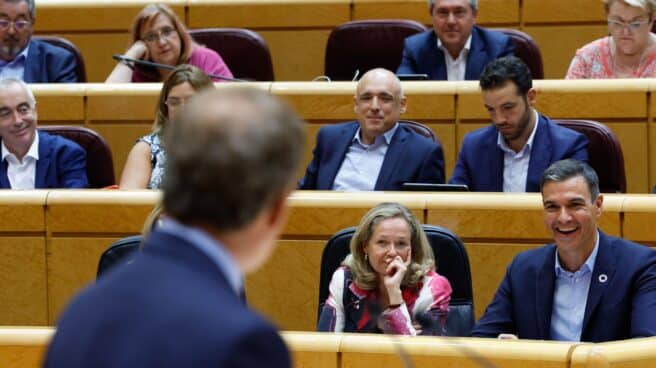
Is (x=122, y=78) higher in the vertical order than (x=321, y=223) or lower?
higher

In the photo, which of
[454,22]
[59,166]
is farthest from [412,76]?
[59,166]

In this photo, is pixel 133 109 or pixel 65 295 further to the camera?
pixel 133 109

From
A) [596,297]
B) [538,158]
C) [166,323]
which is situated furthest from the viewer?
[538,158]

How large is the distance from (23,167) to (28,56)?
2.45 ft

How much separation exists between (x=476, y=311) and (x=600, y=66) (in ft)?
3.79

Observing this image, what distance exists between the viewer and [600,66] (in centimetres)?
383

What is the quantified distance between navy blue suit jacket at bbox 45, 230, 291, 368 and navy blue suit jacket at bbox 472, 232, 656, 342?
1.78m

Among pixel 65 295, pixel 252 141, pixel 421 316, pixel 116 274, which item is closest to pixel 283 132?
pixel 252 141

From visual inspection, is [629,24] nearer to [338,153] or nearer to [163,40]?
[338,153]

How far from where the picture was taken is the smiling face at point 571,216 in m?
2.63

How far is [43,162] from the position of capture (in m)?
3.52

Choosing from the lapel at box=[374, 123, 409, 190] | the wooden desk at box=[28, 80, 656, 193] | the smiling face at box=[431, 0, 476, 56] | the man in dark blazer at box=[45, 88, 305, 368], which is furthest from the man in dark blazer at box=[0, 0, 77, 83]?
the man in dark blazer at box=[45, 88, 305, 368]

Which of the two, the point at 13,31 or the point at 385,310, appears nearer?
the point at 385,310

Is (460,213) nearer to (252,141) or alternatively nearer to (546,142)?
(546,142)
